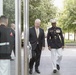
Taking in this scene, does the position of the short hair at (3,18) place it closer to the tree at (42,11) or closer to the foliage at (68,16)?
the tree at (42,11)

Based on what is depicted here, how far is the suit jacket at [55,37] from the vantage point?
786 cm

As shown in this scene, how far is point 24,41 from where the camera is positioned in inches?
161

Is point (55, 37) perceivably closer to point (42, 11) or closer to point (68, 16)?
point (42, 11)

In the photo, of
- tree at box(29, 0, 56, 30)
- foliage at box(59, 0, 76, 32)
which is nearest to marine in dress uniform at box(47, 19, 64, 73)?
tree at box(29, 0, 56, 30)

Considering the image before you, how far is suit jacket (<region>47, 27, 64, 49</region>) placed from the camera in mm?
7863

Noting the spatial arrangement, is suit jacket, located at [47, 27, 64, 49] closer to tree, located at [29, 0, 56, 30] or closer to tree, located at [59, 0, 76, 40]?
tree, located at [29, 0, 56, 30]

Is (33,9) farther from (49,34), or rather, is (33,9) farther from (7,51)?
(7,51)

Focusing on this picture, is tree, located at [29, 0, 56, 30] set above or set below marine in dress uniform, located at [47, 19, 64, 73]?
above

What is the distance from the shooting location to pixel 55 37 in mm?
7895

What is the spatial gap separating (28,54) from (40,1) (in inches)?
848

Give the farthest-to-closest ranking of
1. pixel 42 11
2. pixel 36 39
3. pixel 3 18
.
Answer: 1. pixel 42 11
2. pixel 36 39
3. pixel 3 18

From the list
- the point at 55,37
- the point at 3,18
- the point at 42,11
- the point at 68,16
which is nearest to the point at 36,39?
the point at 55,37

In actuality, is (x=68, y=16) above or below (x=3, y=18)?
above

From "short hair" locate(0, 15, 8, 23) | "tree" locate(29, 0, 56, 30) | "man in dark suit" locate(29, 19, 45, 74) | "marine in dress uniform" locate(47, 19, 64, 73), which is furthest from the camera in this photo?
"tree" locate(29, 0, 56, 30)
